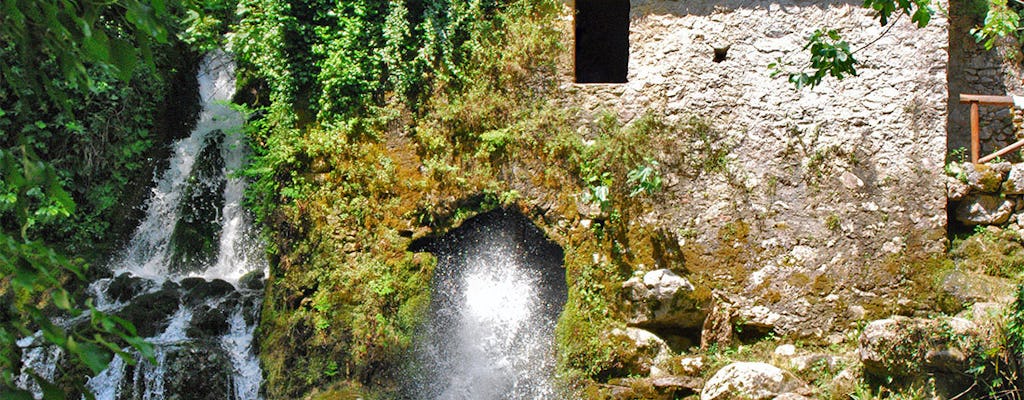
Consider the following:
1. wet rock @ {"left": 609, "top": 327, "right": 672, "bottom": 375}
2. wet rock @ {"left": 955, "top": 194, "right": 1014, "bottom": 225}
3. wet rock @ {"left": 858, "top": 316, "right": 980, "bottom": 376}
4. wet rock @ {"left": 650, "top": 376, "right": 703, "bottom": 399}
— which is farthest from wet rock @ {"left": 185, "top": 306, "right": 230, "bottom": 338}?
wet rock @ {"left": 955, "top": 194, "right": 1014, "bottom": 225}

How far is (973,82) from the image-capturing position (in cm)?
939

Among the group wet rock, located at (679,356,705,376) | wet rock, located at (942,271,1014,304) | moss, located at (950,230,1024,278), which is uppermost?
moss, located at (950,230,1024,278)

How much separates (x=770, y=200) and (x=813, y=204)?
15.7 inches

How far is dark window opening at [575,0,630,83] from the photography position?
11547 millimetres

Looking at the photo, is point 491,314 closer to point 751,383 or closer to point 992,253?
point 751,383

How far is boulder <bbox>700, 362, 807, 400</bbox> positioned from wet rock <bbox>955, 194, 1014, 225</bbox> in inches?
100

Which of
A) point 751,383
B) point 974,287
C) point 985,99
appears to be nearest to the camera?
point 751,383

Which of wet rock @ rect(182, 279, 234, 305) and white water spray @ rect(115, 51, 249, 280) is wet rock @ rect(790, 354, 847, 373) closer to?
wet rock @ rect(182, 279, 234, 305)

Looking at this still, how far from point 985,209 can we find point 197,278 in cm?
795

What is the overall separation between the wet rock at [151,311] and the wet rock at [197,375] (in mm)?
680

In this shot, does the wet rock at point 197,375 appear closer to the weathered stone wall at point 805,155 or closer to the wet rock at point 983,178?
the weathered stone wall at point 805,155

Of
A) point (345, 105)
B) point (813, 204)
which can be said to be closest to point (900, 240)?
point (813, 204)

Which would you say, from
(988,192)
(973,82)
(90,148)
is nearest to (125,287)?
(90,148)

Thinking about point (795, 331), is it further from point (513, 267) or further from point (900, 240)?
point (513, 267)
